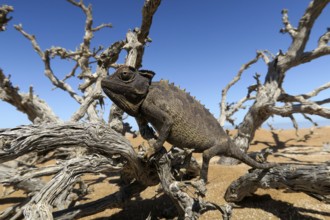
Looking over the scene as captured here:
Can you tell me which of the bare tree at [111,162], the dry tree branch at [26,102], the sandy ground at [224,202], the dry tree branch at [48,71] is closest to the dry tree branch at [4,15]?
the bare tree at [111,162]

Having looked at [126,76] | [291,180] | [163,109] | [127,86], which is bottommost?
[291,180]

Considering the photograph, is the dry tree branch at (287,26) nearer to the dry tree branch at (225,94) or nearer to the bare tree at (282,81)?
the bare tree at (282,81)

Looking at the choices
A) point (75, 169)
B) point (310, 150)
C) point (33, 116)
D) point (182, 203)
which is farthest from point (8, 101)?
point (310, 150)

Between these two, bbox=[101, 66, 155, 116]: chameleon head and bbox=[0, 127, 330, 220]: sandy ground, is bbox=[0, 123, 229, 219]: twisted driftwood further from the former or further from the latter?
bbox=[0, 127, 330, 220]: sandy ground

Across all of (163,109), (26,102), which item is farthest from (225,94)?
(163,109)

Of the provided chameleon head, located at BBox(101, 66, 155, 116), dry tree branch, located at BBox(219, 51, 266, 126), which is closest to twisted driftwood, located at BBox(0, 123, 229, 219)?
chameleon head, located at BBox(101, 66, 155, 116)

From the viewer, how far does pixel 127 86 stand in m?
3.64

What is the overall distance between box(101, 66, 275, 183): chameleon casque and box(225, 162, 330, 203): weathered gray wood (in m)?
1.27

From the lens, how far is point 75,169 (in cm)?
406

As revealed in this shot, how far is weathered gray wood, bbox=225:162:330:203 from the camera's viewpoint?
4.28 m

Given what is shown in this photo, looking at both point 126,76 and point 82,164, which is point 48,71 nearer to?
point 82,164

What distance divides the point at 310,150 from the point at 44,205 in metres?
14.4

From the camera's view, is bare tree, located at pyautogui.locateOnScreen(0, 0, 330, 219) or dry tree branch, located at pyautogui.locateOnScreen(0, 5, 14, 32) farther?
dry tree branch, located at pyautogui.locateOnScreen(0, 5, 14, 32)

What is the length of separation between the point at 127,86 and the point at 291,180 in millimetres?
3571
